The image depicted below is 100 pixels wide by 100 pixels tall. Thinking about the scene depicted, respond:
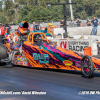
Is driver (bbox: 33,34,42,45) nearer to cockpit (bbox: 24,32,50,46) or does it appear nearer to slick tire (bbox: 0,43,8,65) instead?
cockpit (bbox: 24,32,50,46)

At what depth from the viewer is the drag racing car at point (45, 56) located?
8.09 metres

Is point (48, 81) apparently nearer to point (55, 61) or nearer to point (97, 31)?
point (55, 61)

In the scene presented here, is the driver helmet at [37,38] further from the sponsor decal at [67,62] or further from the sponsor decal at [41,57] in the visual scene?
the sponsor decal at [67,62]

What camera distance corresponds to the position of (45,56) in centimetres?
966

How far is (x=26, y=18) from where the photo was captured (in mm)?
80625

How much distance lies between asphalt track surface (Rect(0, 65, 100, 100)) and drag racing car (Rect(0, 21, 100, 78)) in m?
0.31

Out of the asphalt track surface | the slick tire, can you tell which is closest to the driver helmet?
the asphalt track surface

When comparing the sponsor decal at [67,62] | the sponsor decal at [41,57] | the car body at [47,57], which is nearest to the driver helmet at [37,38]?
the car body at [47,57]

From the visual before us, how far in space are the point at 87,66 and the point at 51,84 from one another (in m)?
1.28

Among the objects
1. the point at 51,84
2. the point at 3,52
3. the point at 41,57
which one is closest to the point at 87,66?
the point at 51,84

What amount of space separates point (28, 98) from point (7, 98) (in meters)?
0.46

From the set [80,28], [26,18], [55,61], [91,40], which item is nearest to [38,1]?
[26,18]

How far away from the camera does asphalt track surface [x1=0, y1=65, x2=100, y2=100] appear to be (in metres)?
5.99

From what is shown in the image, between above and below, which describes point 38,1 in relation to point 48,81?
above
